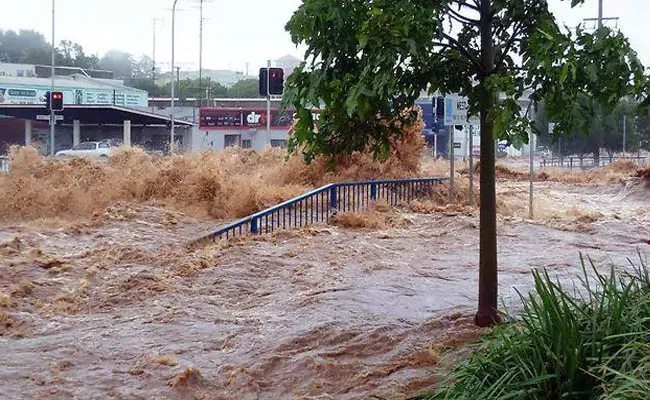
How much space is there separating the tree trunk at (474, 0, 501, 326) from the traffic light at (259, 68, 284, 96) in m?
14.9

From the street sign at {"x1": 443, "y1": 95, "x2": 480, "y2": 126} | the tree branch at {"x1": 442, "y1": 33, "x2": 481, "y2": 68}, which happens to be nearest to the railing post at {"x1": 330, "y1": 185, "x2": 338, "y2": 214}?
the street sign at {"x1": 443, "y1": 95, "x2": 480, "y2": 126}

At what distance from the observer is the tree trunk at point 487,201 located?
8.41 m

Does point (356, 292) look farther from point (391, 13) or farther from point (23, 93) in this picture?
point (23, 93)

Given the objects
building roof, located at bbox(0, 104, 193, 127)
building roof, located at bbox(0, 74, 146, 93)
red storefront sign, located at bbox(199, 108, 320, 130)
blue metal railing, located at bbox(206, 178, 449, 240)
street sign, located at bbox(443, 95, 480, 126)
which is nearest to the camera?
blue metal railing, located at bbox(206, 178, 449, 240)

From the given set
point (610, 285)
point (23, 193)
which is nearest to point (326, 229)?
point (23, 193)

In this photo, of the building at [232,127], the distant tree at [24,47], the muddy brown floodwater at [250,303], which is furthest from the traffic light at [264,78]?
the distant tree at [24,47]

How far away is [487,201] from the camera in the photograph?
8.66 metres

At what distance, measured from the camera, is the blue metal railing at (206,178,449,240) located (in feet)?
54.0

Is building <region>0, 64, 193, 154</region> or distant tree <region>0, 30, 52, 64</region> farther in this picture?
distant tree <region>0, 30, 52, 64</region>

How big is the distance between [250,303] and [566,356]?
7173mm

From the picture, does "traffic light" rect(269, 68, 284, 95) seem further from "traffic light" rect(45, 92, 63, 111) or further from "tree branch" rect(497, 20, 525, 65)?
"traffic light" rect(45, 92, 63, 111)

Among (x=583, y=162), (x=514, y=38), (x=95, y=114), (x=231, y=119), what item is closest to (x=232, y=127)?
(x=231, y=119)

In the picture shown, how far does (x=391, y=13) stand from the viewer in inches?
280

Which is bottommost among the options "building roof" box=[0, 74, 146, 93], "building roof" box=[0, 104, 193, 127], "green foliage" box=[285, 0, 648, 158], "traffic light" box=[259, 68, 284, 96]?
"green foliage" box=[285, 0, 648, 158]
